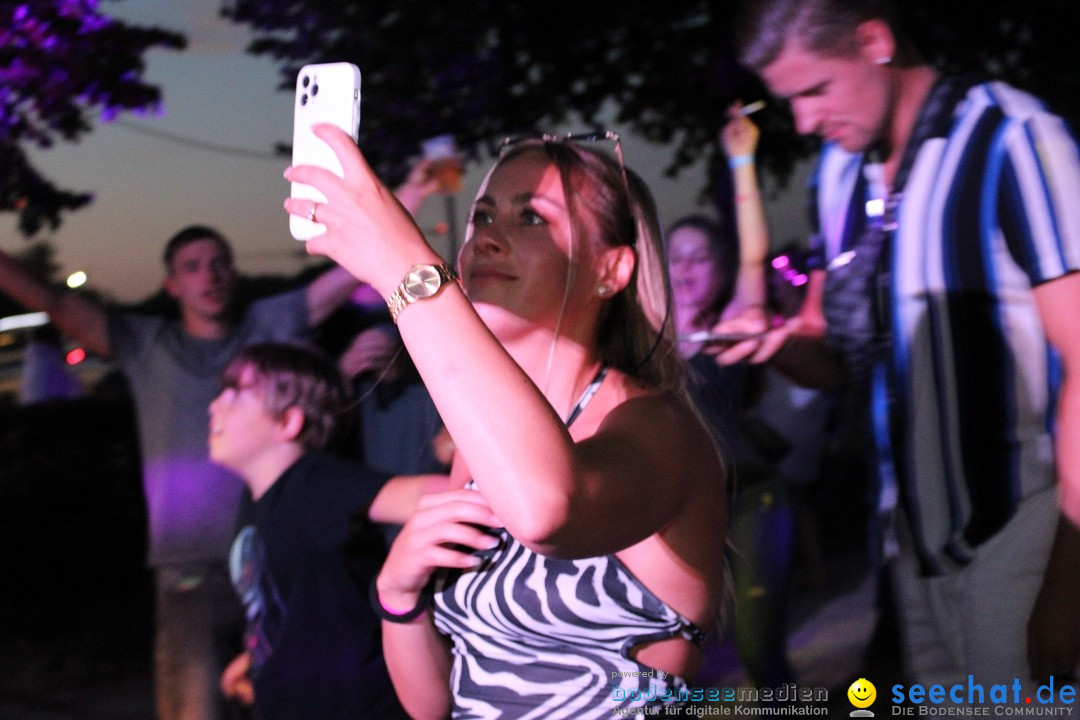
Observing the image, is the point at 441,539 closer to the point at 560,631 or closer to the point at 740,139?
the point at 560,631

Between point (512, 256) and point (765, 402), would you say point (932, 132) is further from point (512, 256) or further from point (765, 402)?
point (765, 402)

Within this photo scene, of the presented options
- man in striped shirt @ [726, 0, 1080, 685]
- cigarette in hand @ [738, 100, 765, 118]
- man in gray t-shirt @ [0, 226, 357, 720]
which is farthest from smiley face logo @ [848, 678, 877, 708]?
cigarette in hand @ [738, 100, 765, 118]

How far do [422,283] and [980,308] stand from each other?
1193 mm

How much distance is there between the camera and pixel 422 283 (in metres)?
1.06

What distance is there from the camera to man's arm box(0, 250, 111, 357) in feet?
11.0

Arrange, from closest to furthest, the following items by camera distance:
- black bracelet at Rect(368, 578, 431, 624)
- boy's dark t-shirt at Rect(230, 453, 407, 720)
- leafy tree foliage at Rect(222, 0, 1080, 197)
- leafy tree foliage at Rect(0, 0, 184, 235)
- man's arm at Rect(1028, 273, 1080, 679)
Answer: black bracelet at Rect(368, 578, 431, 624) → man's arm at Rect(1028, 273, 1080, 679) → boy's dark t-shirt at Rect(230, 453, 407, 720) → leafy tree foliage at Rect(0, 0, 184, 235) → leafy tree foliage at Rect(222, 0, 1080, 197)

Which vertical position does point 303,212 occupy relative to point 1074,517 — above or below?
above

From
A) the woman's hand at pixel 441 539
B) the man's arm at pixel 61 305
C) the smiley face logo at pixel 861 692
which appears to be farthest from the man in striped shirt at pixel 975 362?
the man's arm at pixel 61 305

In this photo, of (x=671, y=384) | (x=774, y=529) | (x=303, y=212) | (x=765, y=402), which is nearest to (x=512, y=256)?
(x=671, y=384)

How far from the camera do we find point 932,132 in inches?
Answer: 75.8

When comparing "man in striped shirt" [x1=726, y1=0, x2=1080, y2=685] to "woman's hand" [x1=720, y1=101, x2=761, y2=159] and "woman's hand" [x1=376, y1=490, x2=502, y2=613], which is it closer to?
"woman's hand" [x1=376, y1=490, x2=502, y2=613]

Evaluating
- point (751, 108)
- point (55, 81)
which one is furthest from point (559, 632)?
point (751, 108)

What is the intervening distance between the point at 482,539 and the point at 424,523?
9 centimetres

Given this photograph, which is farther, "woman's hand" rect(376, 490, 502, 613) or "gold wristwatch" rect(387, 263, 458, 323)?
"woman's hand" rect(376, 490, 502, 613)
